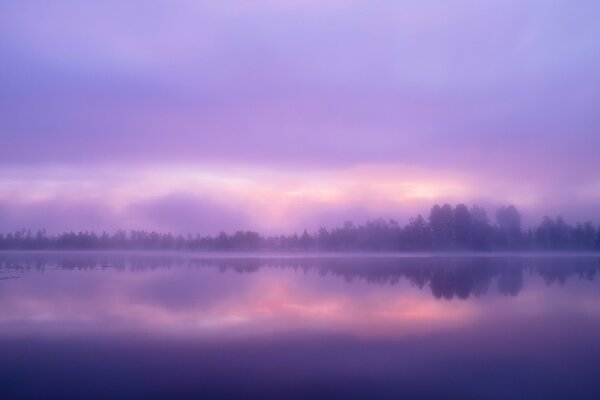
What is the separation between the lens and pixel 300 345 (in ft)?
41.4

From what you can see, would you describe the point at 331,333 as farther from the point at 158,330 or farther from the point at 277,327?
the point at 158,330

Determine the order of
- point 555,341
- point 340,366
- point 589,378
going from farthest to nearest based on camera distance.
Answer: point 555,341 < point 340,366 < point 589,378

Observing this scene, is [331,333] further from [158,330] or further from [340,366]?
[158,330]

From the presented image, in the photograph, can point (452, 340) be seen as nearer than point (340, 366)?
No

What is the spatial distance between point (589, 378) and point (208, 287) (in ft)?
64.2

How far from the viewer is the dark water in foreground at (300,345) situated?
9289 millimetres

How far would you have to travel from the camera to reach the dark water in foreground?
9.29m

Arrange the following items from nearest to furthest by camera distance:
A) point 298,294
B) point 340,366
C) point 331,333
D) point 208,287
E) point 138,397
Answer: point 138,397 → point 340,366 → point 331,333 → point 298,294 → point 208,287

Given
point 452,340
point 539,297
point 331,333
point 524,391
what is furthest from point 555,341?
point 539,297

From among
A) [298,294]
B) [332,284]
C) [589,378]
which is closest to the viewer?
[589,378]

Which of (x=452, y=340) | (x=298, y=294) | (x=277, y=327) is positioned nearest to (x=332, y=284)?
(x=298, y=294)

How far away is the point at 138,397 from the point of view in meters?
8.73

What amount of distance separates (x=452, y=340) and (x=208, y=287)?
52.0 ft

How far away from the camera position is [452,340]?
13102 millimetres
